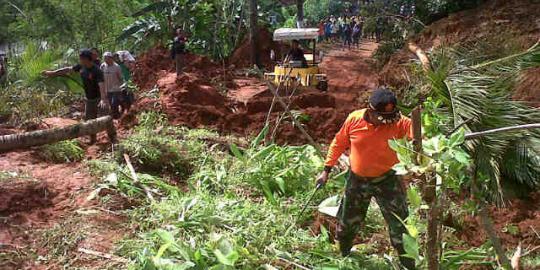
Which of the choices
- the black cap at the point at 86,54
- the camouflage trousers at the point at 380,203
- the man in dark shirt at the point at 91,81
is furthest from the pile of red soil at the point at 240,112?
the camouflage trousers at the point at 380,203

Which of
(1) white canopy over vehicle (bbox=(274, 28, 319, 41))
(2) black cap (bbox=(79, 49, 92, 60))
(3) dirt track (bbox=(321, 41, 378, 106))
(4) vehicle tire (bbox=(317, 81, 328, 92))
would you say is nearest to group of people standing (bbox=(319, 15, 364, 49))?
(3) dirt track (bbox=(321, 41, 378, 106))

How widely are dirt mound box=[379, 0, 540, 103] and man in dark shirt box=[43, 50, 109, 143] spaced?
5.25m

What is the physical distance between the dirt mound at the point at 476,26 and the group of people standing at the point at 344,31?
13.2 metres

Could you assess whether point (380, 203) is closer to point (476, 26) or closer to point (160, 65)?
point (476, 26)


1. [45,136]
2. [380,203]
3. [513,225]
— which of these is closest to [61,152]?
[45,136]

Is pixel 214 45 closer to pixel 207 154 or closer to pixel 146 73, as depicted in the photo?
pixel 146 73

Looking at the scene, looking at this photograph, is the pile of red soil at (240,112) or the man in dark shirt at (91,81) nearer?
the man in dark shirt at (91,81)

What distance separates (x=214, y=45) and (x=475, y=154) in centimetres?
1747

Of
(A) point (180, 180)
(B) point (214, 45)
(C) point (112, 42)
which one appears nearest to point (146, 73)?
(C) point (112, 42)

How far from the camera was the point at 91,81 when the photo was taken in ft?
30.5

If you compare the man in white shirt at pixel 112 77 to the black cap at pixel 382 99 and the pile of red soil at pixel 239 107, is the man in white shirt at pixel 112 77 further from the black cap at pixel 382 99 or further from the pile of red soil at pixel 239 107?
the black cap at pixel 382 99

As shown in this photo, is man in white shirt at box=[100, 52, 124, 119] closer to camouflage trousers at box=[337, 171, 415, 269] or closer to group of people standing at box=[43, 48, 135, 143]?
group of people standing at box=[43, 48, 135, 143]

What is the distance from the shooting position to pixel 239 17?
78.8 ft

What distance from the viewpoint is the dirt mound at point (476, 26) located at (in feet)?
36.7
